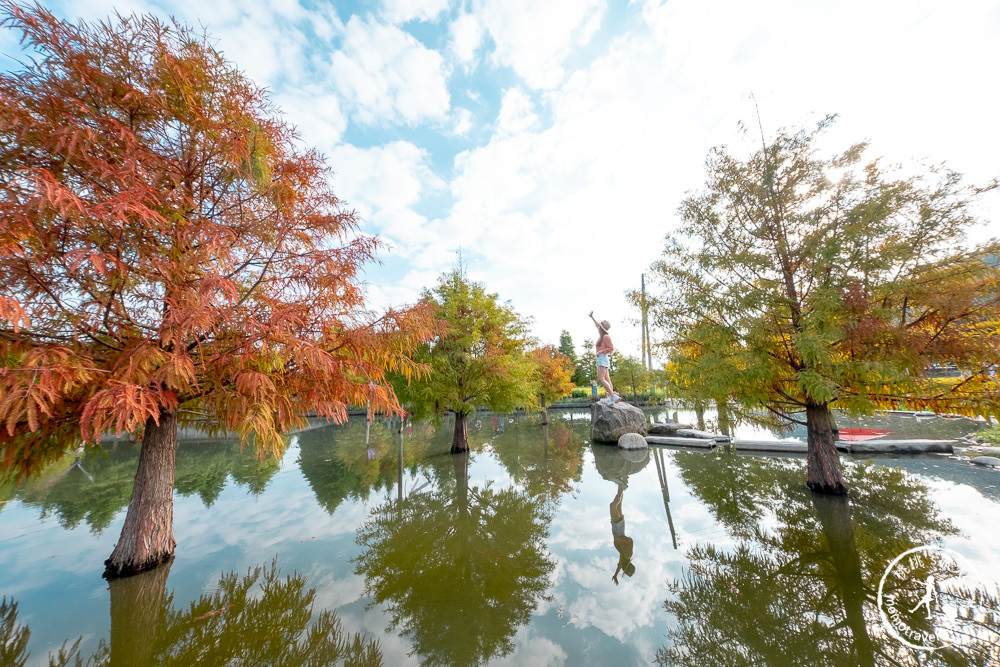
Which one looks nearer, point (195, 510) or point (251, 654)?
point (251, 654)

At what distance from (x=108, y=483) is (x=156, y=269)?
11639 mm

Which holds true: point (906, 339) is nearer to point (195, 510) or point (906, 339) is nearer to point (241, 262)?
point (241, 262)

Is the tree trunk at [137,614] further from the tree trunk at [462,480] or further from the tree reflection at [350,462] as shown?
the tree trunk at [462,480]

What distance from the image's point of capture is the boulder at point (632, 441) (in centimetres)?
1495

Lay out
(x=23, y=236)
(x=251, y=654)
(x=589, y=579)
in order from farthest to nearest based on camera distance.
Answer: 1. (x=589, y=579)
2. (x=251, y=654)
3. (x=23, y=236)

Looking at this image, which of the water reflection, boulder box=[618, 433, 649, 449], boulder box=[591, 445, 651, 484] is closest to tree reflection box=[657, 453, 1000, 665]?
the water reflection

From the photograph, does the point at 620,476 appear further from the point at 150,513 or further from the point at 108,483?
the point at 108,483

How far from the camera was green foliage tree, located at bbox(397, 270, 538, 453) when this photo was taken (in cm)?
1247

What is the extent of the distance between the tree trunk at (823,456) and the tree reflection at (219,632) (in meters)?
9.95

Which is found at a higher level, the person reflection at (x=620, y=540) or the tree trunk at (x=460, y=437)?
the tree trunk at (x=460, y=437)

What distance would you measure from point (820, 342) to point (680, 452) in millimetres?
9188

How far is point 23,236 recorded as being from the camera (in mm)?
3270

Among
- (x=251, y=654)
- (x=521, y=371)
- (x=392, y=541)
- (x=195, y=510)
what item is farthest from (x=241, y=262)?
(x=521, y=371)

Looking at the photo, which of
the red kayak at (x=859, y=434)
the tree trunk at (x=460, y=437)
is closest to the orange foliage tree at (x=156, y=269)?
the tree trunk at (x=460, y=437)
